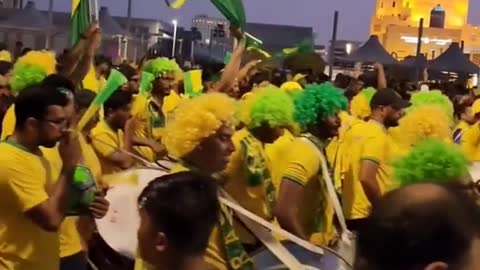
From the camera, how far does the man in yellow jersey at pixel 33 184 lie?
4.79 meters

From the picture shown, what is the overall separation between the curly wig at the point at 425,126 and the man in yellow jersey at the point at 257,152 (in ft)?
2.52

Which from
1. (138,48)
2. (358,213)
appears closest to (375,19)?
(138,48)

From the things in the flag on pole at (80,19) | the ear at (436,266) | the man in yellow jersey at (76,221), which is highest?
the flag on pole at (80,19)

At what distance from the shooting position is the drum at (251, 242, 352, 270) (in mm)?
4871

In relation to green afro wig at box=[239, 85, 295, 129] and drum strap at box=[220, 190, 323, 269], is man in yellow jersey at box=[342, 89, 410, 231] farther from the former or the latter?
drum strap at box=[220, 190, 323, 269]

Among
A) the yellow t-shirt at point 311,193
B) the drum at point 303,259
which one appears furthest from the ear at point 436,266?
the yellow t-shirt at point 311,193

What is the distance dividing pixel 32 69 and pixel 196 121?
2.79 metres

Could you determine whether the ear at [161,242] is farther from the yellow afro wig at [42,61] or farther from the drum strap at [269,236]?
the yellow afro wig at [42,61]

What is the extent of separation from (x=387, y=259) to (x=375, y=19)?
105 metres

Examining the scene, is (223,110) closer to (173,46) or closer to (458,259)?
(458,259)

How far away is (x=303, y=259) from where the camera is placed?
502 centimetres

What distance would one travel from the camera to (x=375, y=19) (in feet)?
347

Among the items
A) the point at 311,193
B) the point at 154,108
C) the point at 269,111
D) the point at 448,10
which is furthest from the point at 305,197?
the point at 448,10

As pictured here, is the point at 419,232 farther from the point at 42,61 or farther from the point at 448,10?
the point at 448,10
